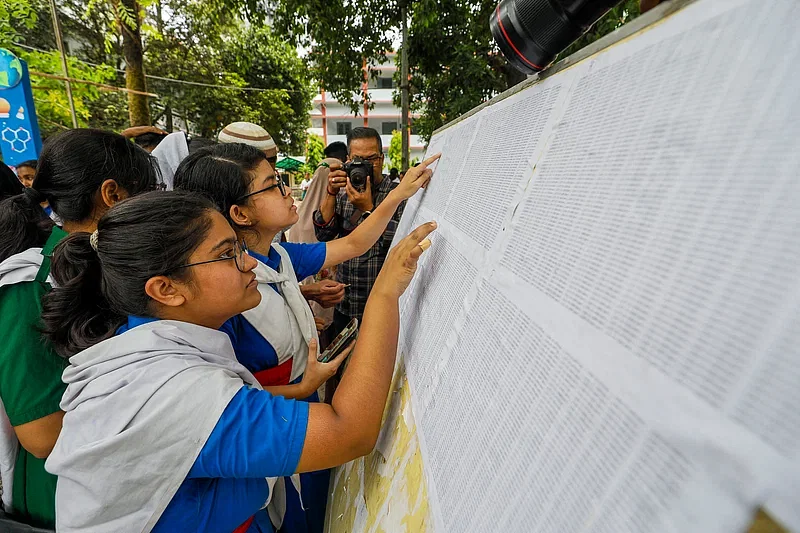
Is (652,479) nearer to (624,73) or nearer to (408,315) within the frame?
(624,73)

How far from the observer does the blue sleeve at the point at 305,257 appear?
181 centimetres

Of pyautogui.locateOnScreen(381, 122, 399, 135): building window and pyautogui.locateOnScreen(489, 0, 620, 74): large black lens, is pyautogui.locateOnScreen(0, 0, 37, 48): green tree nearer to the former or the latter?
pyautogui.locateOnScreen(489, 0, 620, 74): large black lens

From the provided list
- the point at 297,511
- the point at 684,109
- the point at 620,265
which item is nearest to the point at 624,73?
the point at 684,109

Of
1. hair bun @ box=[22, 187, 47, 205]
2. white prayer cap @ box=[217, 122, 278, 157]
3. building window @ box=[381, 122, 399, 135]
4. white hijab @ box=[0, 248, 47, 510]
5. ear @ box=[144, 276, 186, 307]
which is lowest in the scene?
building window @ box=[381, 122, 399, 135]

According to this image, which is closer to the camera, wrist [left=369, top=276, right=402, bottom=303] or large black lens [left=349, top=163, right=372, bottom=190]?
wrist [left=369, top=276, right=402, bottom=303]

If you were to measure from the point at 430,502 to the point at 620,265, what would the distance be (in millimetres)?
463

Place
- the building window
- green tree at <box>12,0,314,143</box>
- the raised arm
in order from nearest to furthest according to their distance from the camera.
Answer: the raised arm, green tree at <box>12,0,314,143</box>, the building window

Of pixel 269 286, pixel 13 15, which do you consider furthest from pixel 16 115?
pixel 269 286

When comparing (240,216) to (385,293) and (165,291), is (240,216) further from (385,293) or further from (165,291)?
(385,293)

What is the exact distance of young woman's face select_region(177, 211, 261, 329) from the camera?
1.01 metres

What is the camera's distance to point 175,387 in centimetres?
80

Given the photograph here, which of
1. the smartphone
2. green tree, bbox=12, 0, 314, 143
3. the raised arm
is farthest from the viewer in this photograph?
green tree, bbox=12, 0, 314, 143

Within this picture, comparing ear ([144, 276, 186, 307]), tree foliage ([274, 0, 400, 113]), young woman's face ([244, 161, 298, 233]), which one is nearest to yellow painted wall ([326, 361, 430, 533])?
ear ([144, 276, 186, 307])

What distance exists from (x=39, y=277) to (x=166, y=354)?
0.59 metres
